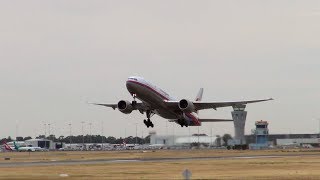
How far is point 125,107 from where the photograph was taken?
313 feet

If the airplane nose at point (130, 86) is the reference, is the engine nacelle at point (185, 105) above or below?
below

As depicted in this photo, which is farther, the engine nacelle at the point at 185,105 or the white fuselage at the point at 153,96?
the engine nacelle at the point at 185,105

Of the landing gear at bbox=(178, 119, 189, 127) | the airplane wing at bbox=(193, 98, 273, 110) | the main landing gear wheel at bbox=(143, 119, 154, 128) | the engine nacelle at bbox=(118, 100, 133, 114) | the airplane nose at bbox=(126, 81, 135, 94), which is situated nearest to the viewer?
the airplane nose at bbox=(126, 81, 135, 94)

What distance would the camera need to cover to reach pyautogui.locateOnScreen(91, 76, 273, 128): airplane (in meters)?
89.2

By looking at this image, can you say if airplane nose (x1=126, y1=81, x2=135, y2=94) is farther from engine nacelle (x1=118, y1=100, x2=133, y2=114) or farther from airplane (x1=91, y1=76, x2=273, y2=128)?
engine nacelle (x1=118, y1=100, x2=133, y2=114)

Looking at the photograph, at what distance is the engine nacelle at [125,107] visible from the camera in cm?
9500

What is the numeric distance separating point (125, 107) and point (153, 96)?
642cm

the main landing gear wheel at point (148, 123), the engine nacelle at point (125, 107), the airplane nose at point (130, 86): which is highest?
the airplane nose at point (130, 86)

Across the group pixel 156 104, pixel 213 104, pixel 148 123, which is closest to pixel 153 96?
pixel 156 104

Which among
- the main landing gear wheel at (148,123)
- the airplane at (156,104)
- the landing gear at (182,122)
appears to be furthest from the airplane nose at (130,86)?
the landing gear at (182,122)

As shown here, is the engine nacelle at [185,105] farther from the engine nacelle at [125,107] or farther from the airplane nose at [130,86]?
the airplane nose at [130,86]

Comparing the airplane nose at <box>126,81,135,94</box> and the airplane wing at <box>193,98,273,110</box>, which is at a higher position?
the airplane nose at <box>126,81,135,94</box>

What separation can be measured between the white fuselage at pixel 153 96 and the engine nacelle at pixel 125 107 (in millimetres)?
2921

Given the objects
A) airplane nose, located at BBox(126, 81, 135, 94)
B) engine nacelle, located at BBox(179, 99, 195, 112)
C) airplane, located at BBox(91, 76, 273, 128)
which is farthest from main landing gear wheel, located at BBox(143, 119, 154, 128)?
airplane nose, located at BBox(126, 81, 135, 94)
